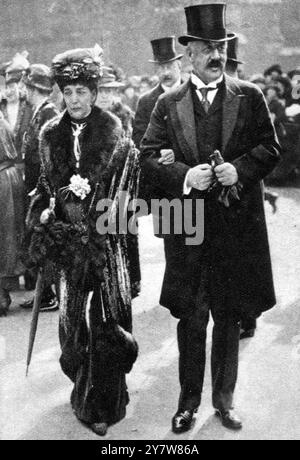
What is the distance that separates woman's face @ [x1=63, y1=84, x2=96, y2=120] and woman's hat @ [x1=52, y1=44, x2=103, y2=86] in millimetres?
43

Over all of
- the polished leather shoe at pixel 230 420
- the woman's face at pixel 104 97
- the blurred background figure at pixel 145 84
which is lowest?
the blurred background figure at pixel 145 84

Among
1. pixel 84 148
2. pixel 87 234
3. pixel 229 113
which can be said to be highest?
pixel 229 113

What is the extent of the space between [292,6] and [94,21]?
666 cm

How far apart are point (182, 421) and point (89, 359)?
2.21 ft

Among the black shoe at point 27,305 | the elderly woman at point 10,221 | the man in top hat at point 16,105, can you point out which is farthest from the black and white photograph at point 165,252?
the man in top hat at point 16,105

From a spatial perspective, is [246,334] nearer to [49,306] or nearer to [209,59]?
[49,306]

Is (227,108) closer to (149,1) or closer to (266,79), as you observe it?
(266,79)

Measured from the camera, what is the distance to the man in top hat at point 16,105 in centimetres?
728

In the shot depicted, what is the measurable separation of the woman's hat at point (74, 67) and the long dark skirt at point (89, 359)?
47.4 inches

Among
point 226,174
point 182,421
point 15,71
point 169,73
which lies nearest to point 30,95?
point 15,71

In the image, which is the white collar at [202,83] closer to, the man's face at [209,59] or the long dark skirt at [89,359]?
the man's face at [209,59]

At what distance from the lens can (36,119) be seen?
6.88 meters

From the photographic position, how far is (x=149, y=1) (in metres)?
24.4
